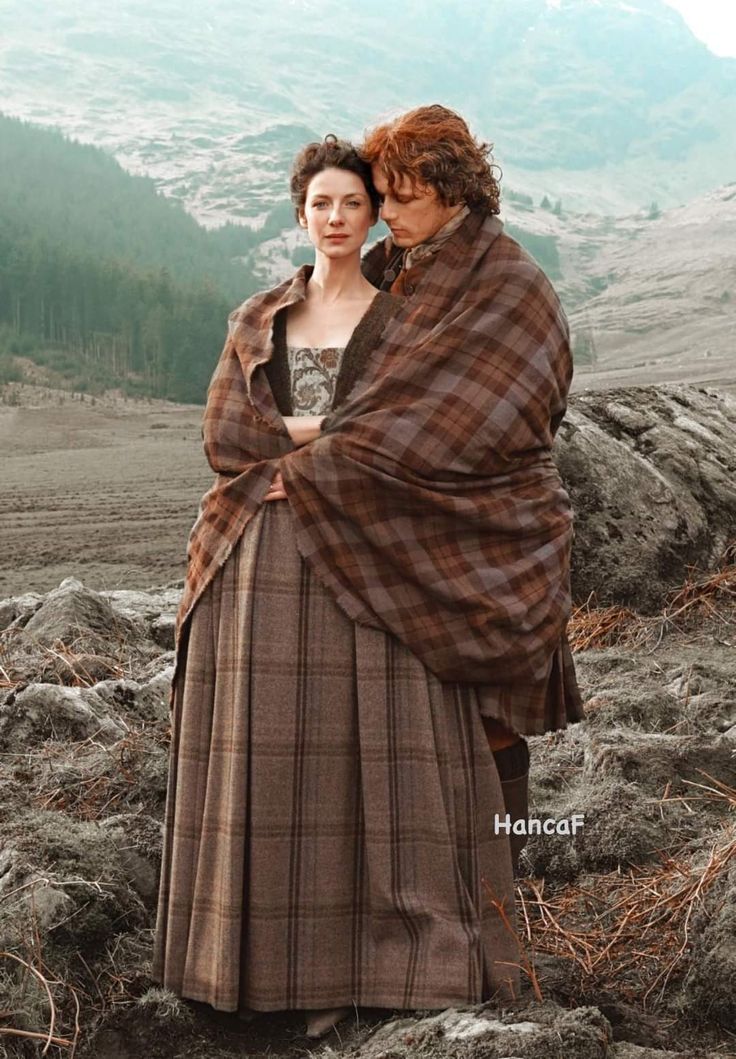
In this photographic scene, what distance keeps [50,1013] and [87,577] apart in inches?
234

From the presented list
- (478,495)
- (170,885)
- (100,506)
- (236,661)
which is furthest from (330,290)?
(100,506)

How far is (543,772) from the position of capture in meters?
3.46

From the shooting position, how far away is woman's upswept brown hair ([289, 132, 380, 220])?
2.37 m

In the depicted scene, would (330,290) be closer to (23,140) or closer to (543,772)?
(543,772)

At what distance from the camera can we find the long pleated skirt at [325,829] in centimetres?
221

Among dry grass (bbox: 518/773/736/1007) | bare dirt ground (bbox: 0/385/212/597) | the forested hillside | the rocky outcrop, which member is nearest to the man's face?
dry grass (bbox: 518/773/736/1007)

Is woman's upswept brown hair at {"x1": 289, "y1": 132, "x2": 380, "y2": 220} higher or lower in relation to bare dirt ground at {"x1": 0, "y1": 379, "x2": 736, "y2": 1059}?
higher

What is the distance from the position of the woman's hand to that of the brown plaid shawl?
0.05 ft

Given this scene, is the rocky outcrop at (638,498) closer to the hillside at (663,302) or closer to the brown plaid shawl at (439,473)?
the brown plaid shawl at (439,473)

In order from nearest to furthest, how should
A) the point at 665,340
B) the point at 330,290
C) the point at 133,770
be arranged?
the point at 330,290, the point at 133,770, the point at 665,340

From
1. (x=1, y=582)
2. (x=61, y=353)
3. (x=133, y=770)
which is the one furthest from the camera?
(x=61, y=353)

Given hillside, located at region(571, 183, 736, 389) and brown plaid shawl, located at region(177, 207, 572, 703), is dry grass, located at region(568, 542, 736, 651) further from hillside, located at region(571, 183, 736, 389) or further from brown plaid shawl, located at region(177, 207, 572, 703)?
hillside, located at region(571, 183, 736, 389)

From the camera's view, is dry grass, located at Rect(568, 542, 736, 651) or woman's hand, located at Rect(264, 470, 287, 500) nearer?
woman's hand, located at Rect(264, 470, 287, 500)

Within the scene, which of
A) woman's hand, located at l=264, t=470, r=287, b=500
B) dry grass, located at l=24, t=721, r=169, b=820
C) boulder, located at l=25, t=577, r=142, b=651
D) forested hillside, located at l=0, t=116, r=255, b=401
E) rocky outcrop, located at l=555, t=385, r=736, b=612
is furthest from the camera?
forested hillside, located at l=0, t=116, r=255, b=401
